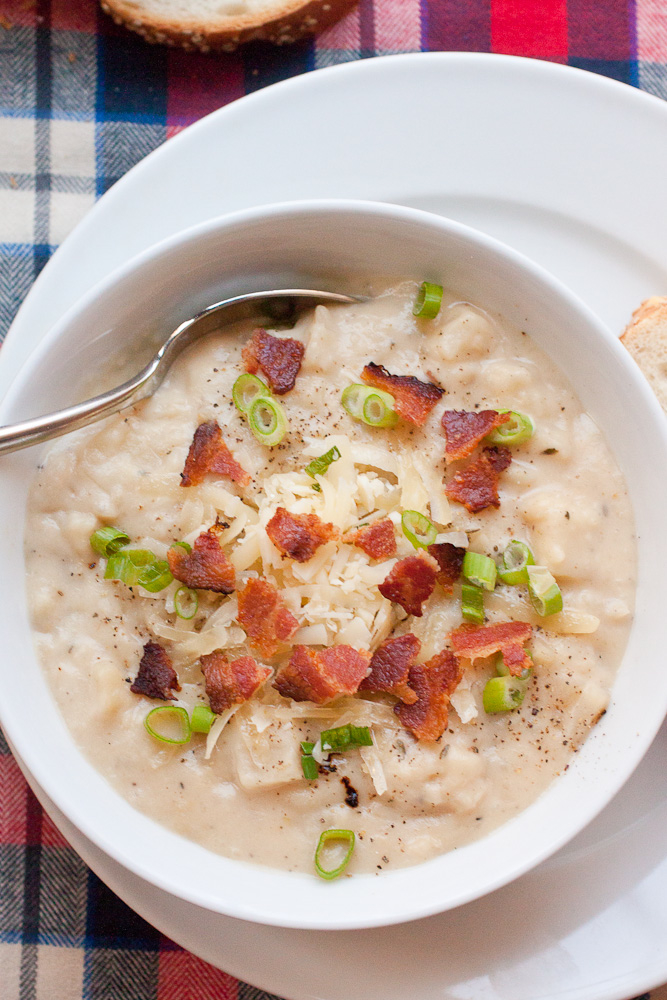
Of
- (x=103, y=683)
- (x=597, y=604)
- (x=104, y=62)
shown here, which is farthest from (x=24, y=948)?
(x=104, y=62)

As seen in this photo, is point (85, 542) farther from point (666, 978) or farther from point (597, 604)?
point (666, 978)

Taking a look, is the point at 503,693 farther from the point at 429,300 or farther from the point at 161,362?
the point at 161,362

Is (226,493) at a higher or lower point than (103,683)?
higher

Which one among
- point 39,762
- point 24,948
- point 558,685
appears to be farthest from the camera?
point 24,948

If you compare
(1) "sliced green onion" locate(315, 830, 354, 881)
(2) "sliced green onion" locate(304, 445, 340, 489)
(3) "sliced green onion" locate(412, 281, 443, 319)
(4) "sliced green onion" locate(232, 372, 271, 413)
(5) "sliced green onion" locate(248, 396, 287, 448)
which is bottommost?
(1) "sliced green onion" locate(315, 830, 354, 881)

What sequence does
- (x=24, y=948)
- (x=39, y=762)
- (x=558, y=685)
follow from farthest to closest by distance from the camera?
(x=24, y=948) → (x=558, y=685) → (x=39, y=762)

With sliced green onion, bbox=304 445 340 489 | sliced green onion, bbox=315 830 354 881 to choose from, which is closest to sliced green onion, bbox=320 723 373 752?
sliced green onion, bbox=315 830 354 881

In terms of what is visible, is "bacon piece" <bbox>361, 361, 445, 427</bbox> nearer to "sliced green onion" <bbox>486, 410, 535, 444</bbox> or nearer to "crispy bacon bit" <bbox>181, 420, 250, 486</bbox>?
"sliced green onion" <bbox>486, 410, 535, 444</bbox>
